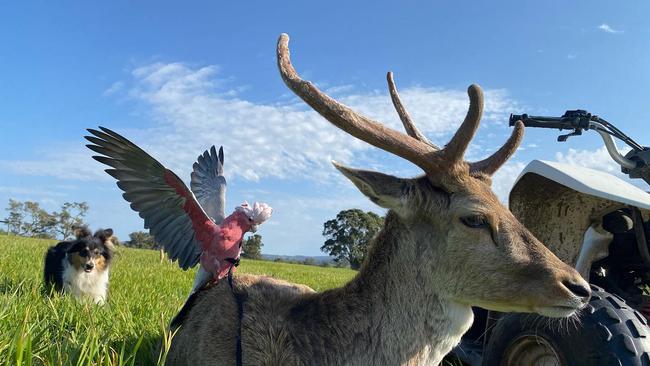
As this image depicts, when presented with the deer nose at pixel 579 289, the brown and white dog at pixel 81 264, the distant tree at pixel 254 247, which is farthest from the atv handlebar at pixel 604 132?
the distant tree at pixel 254 247

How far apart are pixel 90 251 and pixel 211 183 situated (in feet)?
17.8

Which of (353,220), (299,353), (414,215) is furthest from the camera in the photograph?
(353,220)

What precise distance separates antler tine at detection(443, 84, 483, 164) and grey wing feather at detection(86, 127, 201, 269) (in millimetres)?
1989

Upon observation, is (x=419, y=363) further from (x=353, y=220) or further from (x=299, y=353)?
(x=353, y=220)

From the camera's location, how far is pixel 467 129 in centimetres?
326

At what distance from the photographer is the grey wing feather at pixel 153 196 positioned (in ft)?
13.4

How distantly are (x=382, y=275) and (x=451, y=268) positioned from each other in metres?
0.42

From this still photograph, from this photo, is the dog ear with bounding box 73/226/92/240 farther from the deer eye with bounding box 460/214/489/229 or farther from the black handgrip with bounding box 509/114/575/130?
the deer eye with bounding box 460/214/489/229

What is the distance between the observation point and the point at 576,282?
279 centimetres

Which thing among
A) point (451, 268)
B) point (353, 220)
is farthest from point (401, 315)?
point (353, 220)

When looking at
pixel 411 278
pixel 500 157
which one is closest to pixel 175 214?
pixel 411 278

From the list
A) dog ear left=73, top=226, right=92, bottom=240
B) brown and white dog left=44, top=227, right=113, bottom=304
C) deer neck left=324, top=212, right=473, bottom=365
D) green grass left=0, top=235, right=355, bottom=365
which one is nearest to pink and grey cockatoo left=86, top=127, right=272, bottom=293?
green grass left=0, top=235, right=355, bottom=365

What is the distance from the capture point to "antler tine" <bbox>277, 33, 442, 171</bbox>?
316 cm

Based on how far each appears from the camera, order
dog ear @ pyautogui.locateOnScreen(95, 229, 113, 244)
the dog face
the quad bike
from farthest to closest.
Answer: dog ear @ pyautogui.locateOnScreen(95, 229, 113, 244)
the dog face
the quad bike
